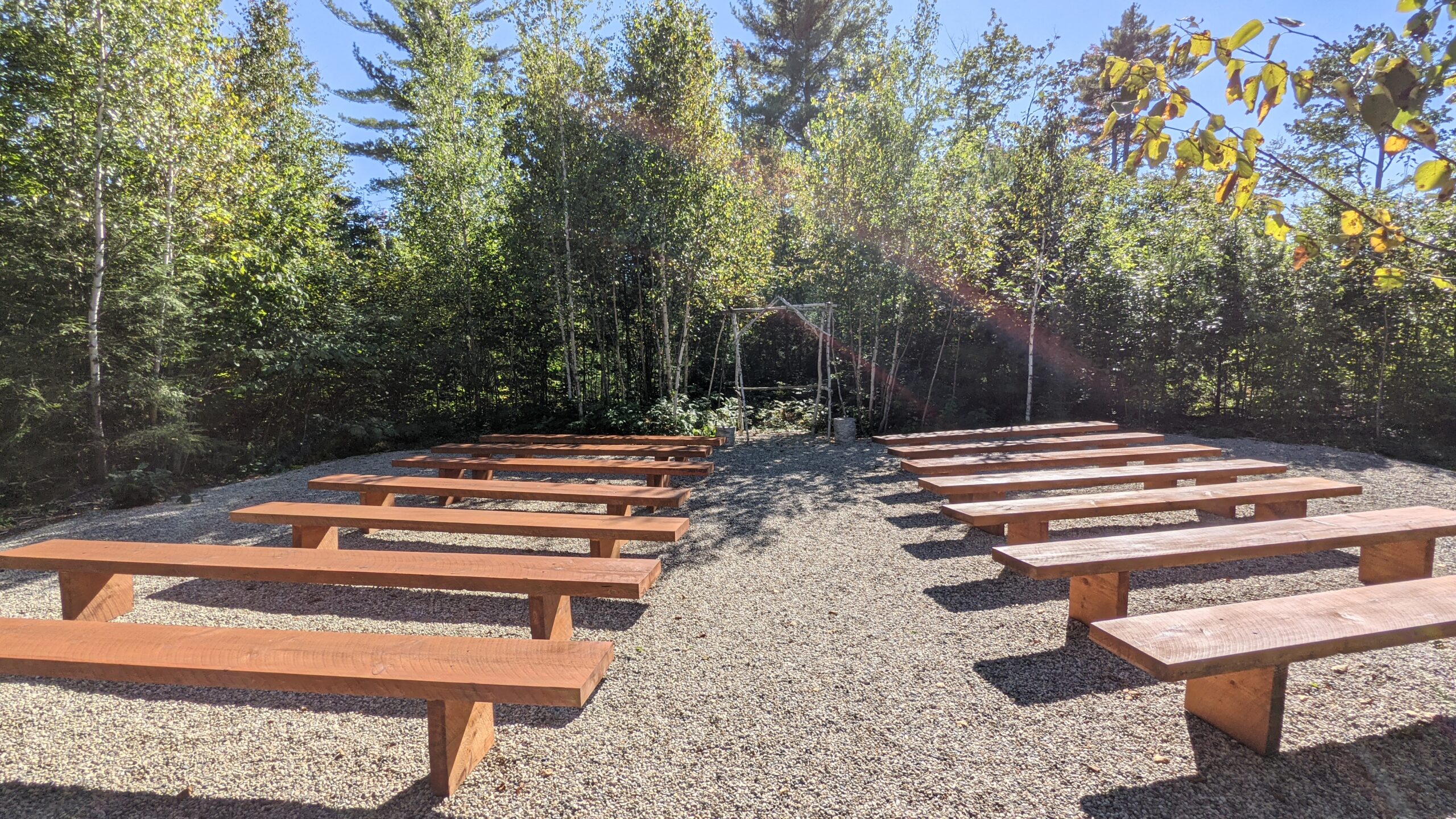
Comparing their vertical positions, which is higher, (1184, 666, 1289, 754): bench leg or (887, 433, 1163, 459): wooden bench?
(887, 433, 1163, 459): wooden bench

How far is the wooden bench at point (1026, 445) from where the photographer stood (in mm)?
5559

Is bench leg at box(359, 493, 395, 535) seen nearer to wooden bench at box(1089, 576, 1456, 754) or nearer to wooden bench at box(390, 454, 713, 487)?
wooden bench at box(390, 454, 713, 487)

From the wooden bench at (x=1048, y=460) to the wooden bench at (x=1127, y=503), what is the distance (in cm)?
94

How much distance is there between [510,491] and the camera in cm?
403

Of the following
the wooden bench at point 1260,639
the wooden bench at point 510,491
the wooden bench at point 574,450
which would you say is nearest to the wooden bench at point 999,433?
the wooden bench at point 574,450

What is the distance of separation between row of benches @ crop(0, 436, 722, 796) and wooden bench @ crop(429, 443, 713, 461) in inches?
32.9

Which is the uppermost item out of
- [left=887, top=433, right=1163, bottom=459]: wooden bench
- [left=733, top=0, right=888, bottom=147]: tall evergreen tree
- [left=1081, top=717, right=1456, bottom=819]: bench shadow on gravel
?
[left=733, top=0, right=888, bottom=147]: tall evergreen tree

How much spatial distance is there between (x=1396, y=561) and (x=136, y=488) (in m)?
9.36

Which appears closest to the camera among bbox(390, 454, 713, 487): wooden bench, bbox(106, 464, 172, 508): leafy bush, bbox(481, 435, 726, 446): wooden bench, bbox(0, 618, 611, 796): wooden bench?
bbox(0, 618, 611, 796): wooden bench

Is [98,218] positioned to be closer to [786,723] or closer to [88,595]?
[88,595]

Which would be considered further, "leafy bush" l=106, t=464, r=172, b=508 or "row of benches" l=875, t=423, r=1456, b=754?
"leafy bush" l=106, t=464, r=172, b=508

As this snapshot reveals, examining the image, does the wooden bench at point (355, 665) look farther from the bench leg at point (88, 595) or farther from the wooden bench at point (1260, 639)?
the wooden bench at point (1260, 639)

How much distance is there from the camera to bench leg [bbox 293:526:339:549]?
367 centimetres

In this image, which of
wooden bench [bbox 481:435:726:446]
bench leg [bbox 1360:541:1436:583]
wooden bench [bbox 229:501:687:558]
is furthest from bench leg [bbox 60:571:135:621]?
bench leg [bbox 1360:541:1436:583]
